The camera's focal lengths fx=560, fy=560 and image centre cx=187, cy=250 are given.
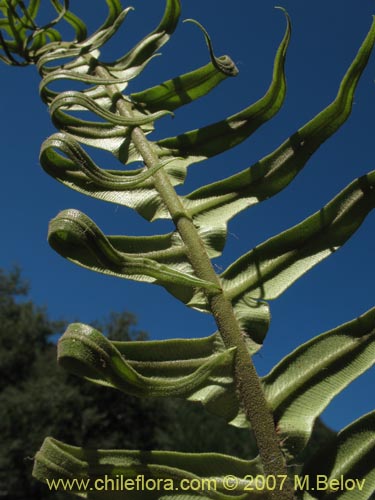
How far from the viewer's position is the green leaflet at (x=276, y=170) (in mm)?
1170

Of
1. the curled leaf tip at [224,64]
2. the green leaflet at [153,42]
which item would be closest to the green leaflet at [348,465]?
the curled leaf tip at [224,64]

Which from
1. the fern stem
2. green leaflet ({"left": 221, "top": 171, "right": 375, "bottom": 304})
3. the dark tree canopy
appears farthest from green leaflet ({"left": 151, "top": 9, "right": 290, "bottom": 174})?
the dark tree canopy

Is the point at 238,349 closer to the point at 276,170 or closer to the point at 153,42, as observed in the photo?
the point at 276,170

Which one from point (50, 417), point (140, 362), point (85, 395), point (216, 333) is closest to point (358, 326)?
point (216, 333)

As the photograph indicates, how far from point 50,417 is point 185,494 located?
29247mm

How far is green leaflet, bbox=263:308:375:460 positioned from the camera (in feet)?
3.32

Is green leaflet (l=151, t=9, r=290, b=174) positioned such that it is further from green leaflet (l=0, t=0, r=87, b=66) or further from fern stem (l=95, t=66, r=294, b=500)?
green leaflet (l=0, t=0, r=87, b=66)

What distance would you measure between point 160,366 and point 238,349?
16 centimetres

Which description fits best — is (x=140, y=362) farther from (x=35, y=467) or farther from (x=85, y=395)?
(x=85, y=395)

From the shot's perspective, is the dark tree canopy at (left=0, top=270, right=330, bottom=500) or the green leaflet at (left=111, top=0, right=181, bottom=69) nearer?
the green leaflet at (left=111, top=0, right=181, bottom=69)

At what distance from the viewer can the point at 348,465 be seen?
0.96 metres

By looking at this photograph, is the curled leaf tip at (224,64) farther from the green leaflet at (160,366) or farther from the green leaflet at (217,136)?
the green leaflet at (160,366)

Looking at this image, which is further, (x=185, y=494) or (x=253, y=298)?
(x=253, y=298)

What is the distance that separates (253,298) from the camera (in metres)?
1.13
